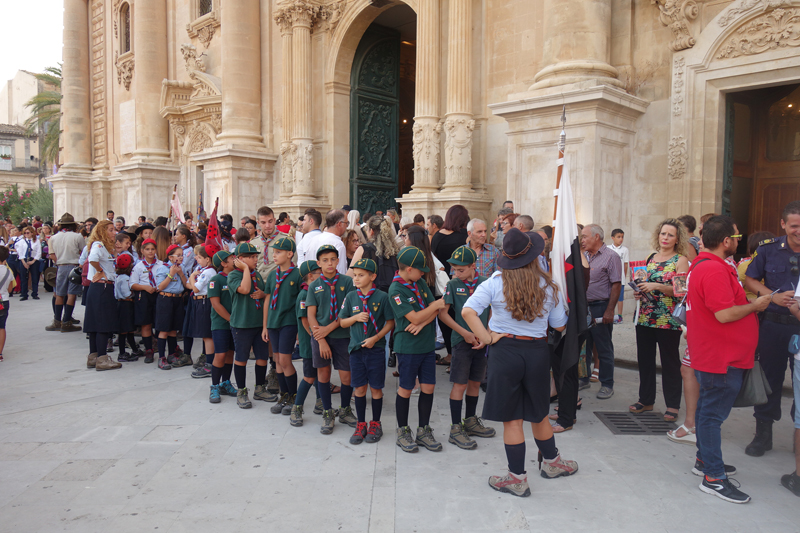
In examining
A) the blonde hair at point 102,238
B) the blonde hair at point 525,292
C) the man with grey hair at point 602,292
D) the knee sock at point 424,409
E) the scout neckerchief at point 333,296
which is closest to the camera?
the blonde hair at point 525,292

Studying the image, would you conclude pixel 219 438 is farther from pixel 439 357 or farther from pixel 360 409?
pixel 439 357

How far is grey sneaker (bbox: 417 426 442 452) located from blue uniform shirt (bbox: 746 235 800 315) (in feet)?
10.1

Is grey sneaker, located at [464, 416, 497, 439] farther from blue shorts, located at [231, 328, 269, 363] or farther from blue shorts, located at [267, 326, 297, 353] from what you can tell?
blue shorts, located at [231, 328, 269, 363]

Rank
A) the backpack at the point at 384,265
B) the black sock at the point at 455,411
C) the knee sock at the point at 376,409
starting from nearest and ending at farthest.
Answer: the black sock at the point at 455,411, the knee sock at the point at 376,409, the backpack at the point at 384,265

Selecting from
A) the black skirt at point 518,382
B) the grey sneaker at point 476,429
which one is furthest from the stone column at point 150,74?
the black skirt at point 518,382

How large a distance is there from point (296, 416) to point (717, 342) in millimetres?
3697

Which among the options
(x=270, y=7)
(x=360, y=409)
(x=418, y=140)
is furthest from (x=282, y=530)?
(x=270, y=7)

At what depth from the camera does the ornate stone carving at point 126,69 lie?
22.7 m

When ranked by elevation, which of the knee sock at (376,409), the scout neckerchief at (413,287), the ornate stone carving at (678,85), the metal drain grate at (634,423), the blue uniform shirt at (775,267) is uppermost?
the ornate stone carving at (678,85)

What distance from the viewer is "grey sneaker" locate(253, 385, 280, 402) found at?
6047 mm

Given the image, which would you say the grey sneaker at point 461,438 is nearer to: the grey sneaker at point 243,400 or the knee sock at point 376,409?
the knee sock at point 376,409

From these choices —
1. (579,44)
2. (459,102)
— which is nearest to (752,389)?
(579,44)

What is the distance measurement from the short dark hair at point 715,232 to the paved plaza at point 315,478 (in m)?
1.78

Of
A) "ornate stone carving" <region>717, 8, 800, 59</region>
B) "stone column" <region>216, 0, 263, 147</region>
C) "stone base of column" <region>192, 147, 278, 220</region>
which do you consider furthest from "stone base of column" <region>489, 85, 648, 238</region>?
"stone column" <region>216, 0, 263, 147</region>
